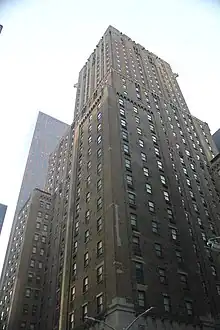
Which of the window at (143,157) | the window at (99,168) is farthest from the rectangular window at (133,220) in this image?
the window at (143,157)

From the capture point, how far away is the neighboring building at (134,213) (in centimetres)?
4278

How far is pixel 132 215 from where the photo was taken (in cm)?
5009

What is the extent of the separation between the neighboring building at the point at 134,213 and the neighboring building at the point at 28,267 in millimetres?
5904

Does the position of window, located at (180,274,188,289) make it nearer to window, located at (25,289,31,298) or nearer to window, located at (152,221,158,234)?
window, located at (152,221,158,234)

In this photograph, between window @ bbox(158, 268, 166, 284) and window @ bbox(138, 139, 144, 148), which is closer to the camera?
window @ bbox(158, 268, 166, 284)

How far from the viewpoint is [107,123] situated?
6412 centimetres

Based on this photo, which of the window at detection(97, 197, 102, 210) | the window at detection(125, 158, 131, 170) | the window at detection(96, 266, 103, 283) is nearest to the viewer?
the window at detection(96, 266, 103, 283)

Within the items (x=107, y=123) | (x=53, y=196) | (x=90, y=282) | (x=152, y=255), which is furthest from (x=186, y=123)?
(x=90, y=282)

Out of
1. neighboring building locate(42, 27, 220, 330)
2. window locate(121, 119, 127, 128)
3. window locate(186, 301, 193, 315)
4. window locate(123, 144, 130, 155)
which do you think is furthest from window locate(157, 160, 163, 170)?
window locate(186, 301, 193, 315)

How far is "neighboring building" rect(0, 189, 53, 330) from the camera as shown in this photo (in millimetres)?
73812

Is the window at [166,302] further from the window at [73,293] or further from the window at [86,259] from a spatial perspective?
the window at [73,293]

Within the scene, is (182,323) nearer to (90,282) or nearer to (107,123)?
(90,282)

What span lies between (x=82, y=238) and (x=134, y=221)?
32.3 feet

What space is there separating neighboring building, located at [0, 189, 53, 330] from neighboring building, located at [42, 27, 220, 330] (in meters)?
5.90
